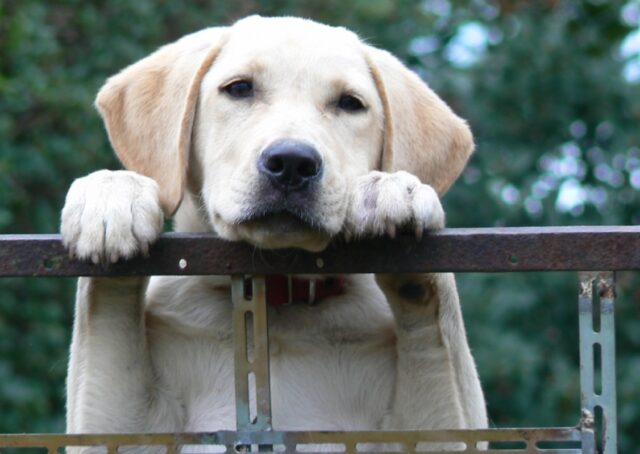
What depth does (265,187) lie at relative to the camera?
322 cm

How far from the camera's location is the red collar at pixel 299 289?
143 inches

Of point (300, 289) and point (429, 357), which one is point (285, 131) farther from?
point (429, 357)

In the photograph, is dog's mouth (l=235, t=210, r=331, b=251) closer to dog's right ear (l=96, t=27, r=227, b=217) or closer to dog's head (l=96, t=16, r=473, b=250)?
dog's head (l=96, t=16, r=473, b=250)

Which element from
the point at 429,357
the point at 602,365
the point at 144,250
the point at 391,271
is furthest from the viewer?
the point at 429,357

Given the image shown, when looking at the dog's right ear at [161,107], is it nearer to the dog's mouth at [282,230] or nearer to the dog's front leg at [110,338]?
the dog's front leg at [110,338]

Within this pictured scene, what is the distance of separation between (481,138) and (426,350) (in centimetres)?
740

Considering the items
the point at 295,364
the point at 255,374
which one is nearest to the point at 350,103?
the point at 295,364

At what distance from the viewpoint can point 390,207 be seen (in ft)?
9.77

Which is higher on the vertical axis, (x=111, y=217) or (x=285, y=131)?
(x=285, y=131)

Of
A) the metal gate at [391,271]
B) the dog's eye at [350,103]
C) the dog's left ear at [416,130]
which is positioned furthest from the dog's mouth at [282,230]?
the dog's left ear at [416,130]

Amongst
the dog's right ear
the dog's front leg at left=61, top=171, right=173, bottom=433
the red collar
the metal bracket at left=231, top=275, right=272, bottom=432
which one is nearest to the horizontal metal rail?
the metal bracket at left=231, top=275, right=272, bottom=432

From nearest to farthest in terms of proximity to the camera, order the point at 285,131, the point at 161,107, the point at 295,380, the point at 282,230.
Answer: the point at 282,230 < the point at 285,131 < the point at 295,380 < the point at 161,107

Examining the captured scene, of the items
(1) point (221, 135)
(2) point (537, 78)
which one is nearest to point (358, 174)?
(1) point (221, 135)

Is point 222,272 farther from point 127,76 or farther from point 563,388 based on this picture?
point 563,388
